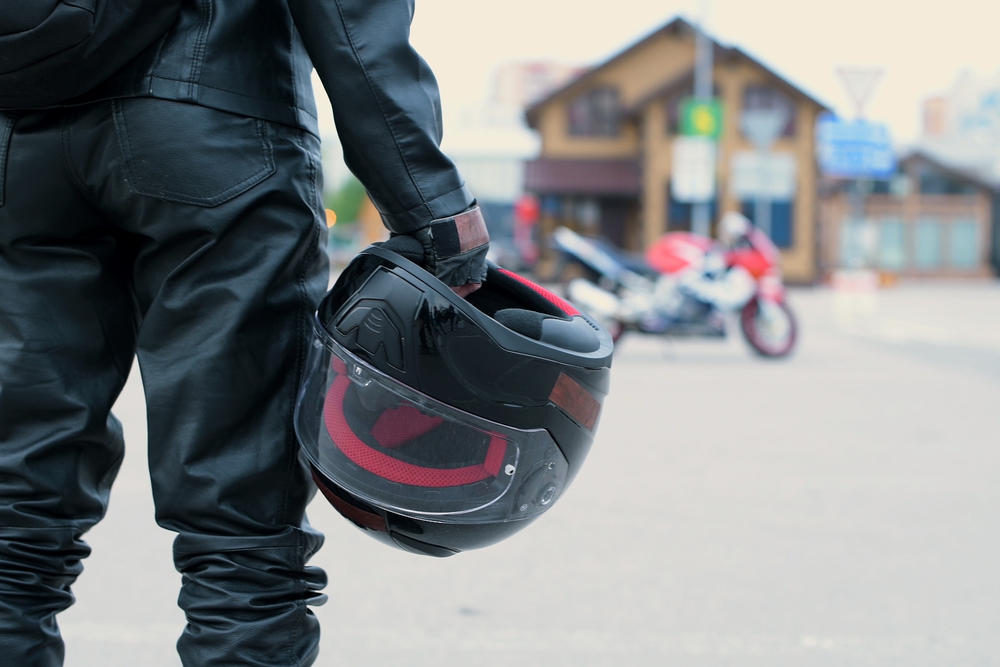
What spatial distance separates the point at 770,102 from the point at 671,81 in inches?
126

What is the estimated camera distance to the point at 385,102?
134 cm

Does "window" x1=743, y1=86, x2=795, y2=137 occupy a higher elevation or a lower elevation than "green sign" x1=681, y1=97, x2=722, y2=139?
lower

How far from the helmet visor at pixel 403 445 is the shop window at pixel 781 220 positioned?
27818 mm

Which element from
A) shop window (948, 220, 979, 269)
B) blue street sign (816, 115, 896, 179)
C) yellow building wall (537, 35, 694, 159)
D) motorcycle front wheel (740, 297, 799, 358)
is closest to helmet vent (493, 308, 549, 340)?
motorcycle front wheel (740, 297, 799, 358)

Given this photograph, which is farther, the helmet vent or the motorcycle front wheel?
the motorcycle front wheel

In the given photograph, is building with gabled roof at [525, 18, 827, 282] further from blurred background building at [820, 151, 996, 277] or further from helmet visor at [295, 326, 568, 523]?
helmet visor at [295, 326, 568, 523]

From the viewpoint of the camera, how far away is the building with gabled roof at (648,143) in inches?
1101

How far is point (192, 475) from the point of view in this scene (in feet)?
4.46

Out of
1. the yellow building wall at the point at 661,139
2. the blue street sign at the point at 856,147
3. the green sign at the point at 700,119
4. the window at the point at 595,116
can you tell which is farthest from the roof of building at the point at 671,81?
the blue street sign at the point at 856,147

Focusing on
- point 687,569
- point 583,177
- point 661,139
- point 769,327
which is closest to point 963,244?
point 661,139

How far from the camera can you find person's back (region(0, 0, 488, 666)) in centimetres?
133

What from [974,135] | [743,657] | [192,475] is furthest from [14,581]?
[974,135]

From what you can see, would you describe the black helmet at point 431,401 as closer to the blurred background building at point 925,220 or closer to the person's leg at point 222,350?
the person's leg at point 222,350

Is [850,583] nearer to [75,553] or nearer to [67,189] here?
[75,553]
